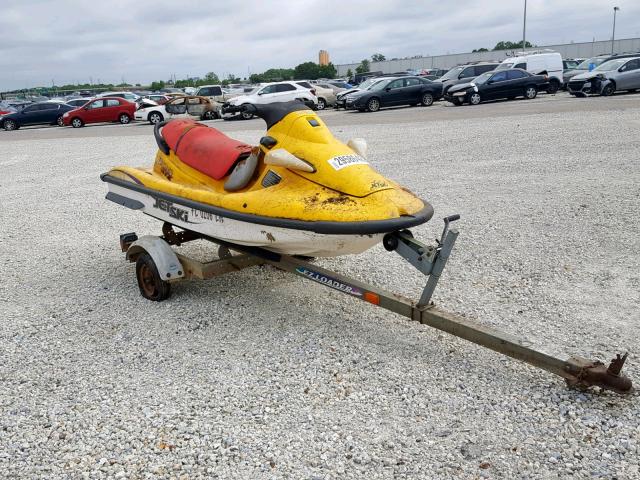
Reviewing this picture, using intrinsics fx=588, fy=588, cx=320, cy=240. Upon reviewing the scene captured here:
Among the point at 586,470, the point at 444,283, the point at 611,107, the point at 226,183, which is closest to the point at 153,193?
the point at 226,183

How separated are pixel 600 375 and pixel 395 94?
69.8ft

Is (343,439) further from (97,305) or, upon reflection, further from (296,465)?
(97,305)

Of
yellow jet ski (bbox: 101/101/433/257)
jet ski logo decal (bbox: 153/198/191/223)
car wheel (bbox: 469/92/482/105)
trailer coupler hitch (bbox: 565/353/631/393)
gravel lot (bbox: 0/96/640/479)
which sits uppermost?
yellow jet ski (bbox: 101/101/433/257)

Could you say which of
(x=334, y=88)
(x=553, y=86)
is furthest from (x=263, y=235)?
(x=553, y=86)

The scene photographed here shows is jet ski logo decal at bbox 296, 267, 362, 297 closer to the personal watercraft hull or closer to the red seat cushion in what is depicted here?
the personal watercraft hull

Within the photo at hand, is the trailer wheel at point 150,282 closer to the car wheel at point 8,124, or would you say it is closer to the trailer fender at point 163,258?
the trailer fender at point 163,258

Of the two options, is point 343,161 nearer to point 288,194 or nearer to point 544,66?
point 288,194

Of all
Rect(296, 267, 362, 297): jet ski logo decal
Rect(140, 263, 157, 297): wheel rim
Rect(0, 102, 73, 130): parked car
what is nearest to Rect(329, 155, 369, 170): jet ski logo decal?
Rect(296, 267, 362, 297): jet ski logo decal

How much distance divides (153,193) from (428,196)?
400cm

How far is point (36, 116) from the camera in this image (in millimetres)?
26781

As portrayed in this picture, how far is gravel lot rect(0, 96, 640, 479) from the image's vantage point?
9.18 feet

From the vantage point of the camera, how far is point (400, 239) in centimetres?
357

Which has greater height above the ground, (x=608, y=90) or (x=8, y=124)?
(x=8, y=124)

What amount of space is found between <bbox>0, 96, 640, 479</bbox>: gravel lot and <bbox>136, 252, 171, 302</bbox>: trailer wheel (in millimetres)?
100
